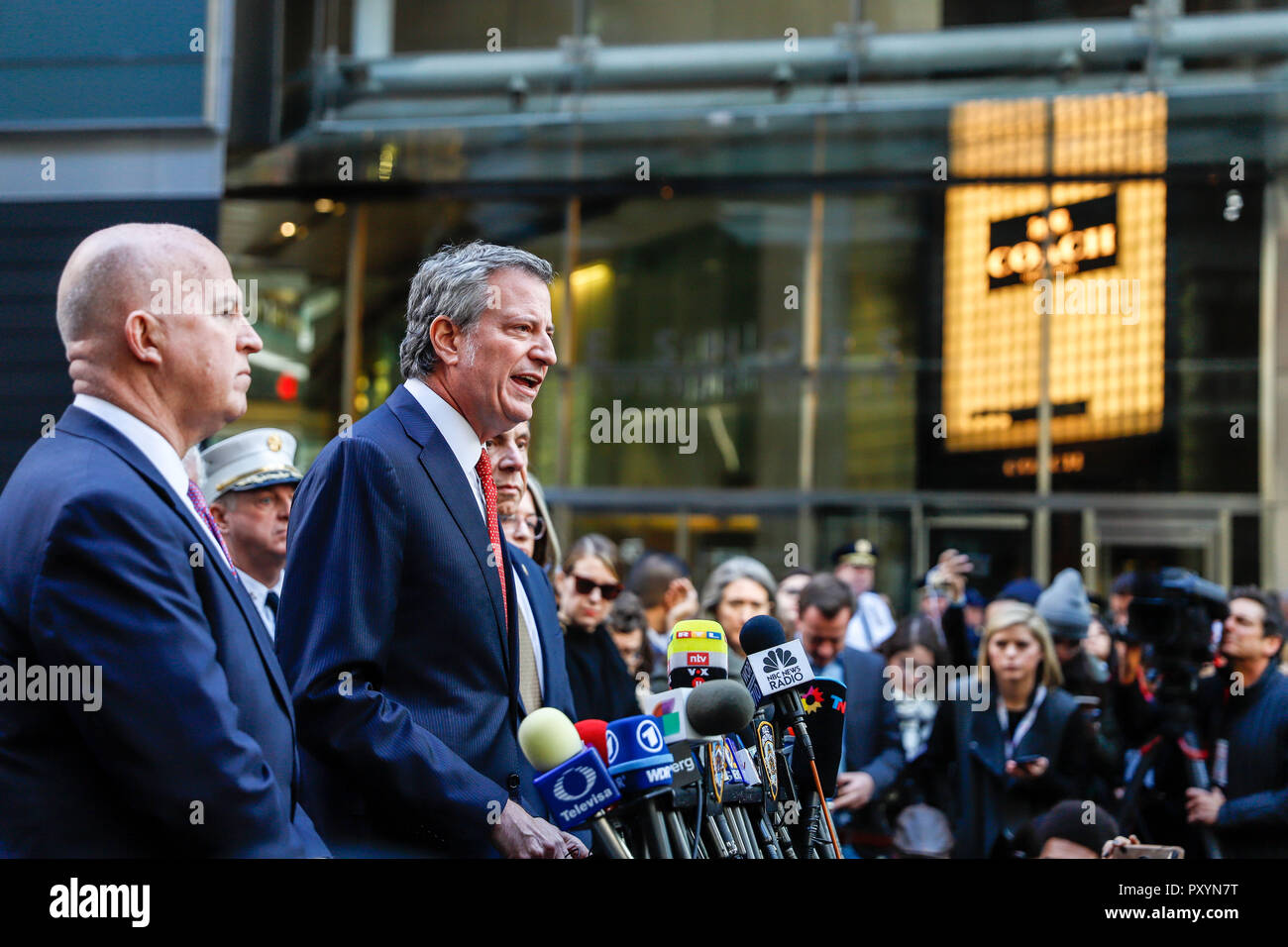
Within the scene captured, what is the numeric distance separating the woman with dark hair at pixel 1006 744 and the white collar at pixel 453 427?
2.96 m

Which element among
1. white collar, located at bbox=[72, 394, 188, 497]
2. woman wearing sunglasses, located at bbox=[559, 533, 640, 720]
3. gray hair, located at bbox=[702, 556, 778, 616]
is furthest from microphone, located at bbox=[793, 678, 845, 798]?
gray hair, located at bbox=[702, 556, 778, 616]

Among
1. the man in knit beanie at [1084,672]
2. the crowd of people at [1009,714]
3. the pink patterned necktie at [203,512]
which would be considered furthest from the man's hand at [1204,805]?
the pink patterned necktie at [203,512]

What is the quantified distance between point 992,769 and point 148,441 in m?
3.83

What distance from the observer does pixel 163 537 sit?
1773mm

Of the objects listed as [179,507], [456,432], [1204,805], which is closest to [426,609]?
[456,432]

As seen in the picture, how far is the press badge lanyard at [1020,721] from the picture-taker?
499cm

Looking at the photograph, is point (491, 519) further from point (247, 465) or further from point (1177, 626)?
point (1177, 626)

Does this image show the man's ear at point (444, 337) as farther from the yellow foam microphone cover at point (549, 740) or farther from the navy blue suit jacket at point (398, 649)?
the yellow foam microphone cover at point (549, 740)

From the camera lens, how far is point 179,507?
1.84 meters

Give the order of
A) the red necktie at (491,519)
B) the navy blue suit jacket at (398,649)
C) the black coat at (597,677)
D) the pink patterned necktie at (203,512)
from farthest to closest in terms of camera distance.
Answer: the black coat at (597,677) < the red necktie at (491,519) < the navy blue suit jacket at (398,649) < the pink patterned necktie at (203,512)

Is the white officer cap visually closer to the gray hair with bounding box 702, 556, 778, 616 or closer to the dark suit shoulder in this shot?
the gray hair with bounding box 702, 556, 778, 616

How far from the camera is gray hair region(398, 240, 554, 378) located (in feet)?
8.41

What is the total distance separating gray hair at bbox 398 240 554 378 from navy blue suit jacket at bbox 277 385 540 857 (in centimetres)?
22

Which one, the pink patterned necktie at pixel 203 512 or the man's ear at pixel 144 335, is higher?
the man's ear at pixel 144 335
